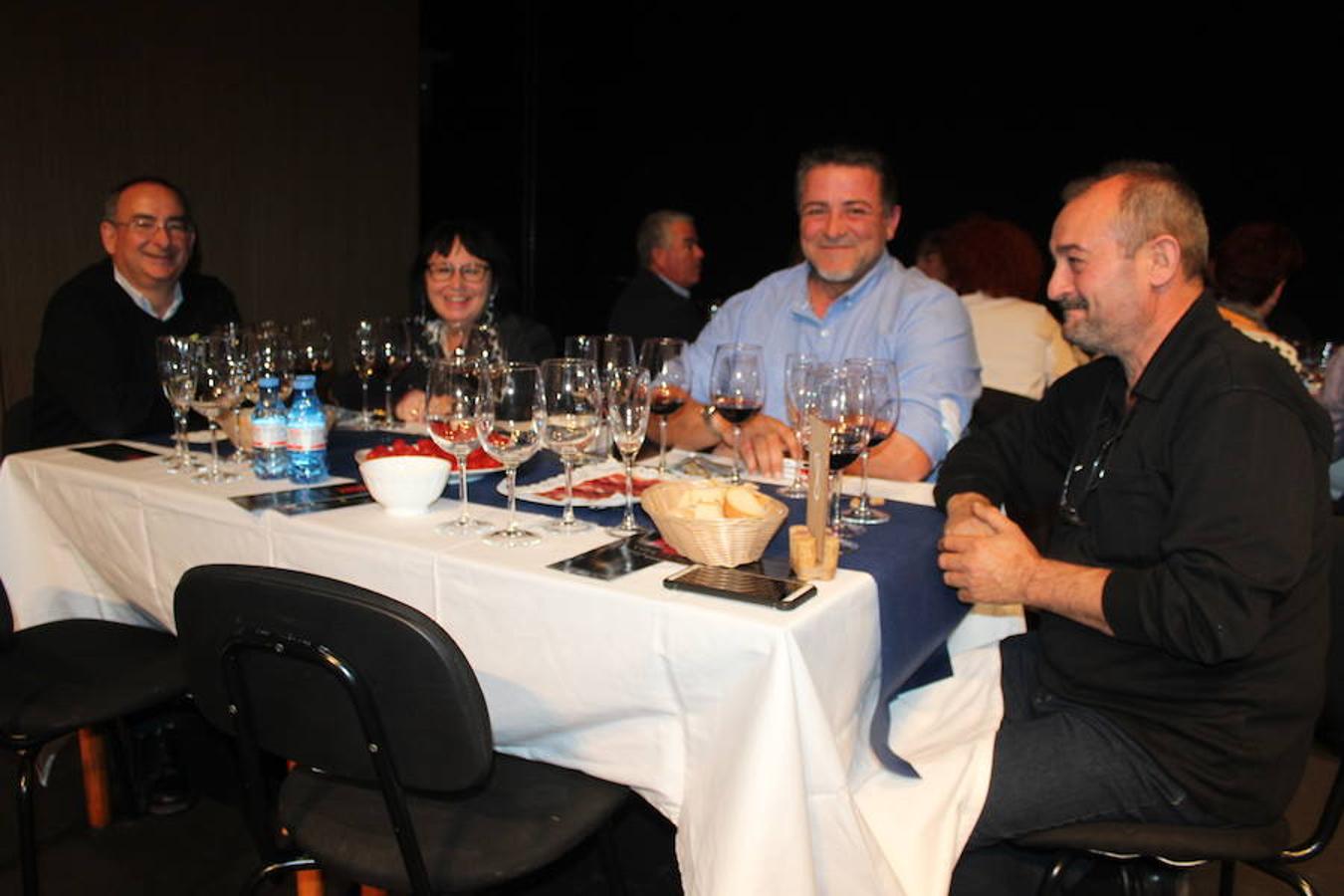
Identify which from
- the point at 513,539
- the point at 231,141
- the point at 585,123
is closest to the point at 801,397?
the point at 513,539

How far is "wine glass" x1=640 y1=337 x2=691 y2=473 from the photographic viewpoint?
2.06m

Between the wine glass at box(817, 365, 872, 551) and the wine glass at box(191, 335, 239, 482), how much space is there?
3.78 ft

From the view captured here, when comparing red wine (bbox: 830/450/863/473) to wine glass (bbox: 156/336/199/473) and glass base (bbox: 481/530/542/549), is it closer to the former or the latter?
glass base (bbox: 481/530/542/549)

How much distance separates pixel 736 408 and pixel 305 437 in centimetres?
83

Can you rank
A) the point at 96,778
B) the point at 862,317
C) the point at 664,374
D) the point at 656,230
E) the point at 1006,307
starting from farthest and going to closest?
1. the point at 656,230
2. the point at 1006,307
3. the point at 862,317
4. the point at 96,778
5. the point at 664,374

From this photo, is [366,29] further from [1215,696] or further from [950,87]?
[1215,696]

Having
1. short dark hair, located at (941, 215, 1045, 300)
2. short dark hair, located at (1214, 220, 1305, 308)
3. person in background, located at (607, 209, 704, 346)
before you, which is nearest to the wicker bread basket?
short dark hair, located at (941, 215, 1045, 300)

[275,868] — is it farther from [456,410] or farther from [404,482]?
[456,410]

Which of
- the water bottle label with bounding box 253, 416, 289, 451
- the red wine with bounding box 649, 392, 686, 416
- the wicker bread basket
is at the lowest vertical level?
the wicker bread basket

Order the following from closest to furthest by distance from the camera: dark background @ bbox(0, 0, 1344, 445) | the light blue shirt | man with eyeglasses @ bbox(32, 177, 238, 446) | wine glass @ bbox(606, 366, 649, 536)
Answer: wine glass @ bbox(606, 366, 649, 536), the light blue shirt, man with eyeglasses @ bbox(32, 177, 238, 446), dark background @ bbox(0, 0, 1344, 445)

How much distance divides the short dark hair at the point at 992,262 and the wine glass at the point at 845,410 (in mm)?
2772

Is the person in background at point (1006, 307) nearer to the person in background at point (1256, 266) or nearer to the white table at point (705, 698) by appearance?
the person in background at point (1256, 266)

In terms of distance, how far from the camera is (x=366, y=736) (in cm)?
124

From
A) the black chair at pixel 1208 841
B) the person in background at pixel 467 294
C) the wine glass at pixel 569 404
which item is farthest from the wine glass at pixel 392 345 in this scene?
the black chair at pixel 1208 841
